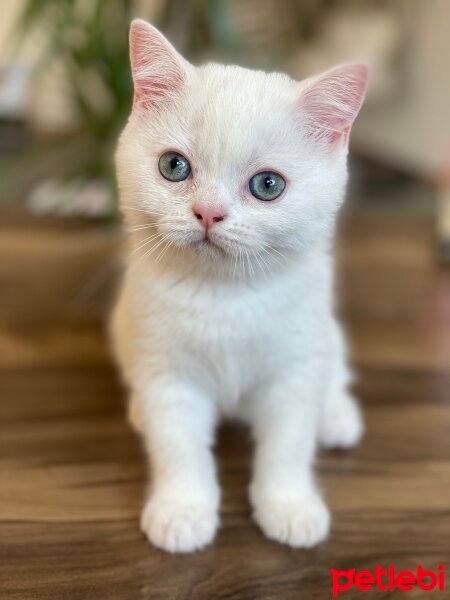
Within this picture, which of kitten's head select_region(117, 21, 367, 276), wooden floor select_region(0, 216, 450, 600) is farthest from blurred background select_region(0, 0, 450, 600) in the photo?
kitten's head select_region(117, 21, 367, 276)

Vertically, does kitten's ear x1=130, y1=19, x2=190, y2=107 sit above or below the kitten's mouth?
above

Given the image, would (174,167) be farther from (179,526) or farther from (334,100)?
(179,526)

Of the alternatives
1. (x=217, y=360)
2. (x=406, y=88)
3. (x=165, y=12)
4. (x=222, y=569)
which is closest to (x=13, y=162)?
(x=165, y=12)

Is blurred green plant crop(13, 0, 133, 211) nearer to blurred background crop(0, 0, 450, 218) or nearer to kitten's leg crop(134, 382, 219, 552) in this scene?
blurred background crop(0, 0, 450, 218)

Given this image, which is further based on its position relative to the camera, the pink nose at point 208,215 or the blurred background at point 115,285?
the blurred background at point 115,285

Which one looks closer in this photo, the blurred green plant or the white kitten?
the white kitten

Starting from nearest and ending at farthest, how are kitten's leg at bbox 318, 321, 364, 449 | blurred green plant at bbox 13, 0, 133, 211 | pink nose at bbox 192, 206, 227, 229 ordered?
pink nose at bbox 192, 206, 227, 229, kitten's leg at bbox 318, 321, 364, 449, blurred green plant at bbox 13, 0, 133, 211

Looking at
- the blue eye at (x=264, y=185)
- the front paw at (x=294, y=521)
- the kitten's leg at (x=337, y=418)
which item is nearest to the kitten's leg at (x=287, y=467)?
the front paw at (x=294, y=521)

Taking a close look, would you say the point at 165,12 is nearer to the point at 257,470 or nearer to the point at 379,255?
the point at 379,255

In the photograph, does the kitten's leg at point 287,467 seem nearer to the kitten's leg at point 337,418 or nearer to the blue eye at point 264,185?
the kitten's leg at point 337,418
